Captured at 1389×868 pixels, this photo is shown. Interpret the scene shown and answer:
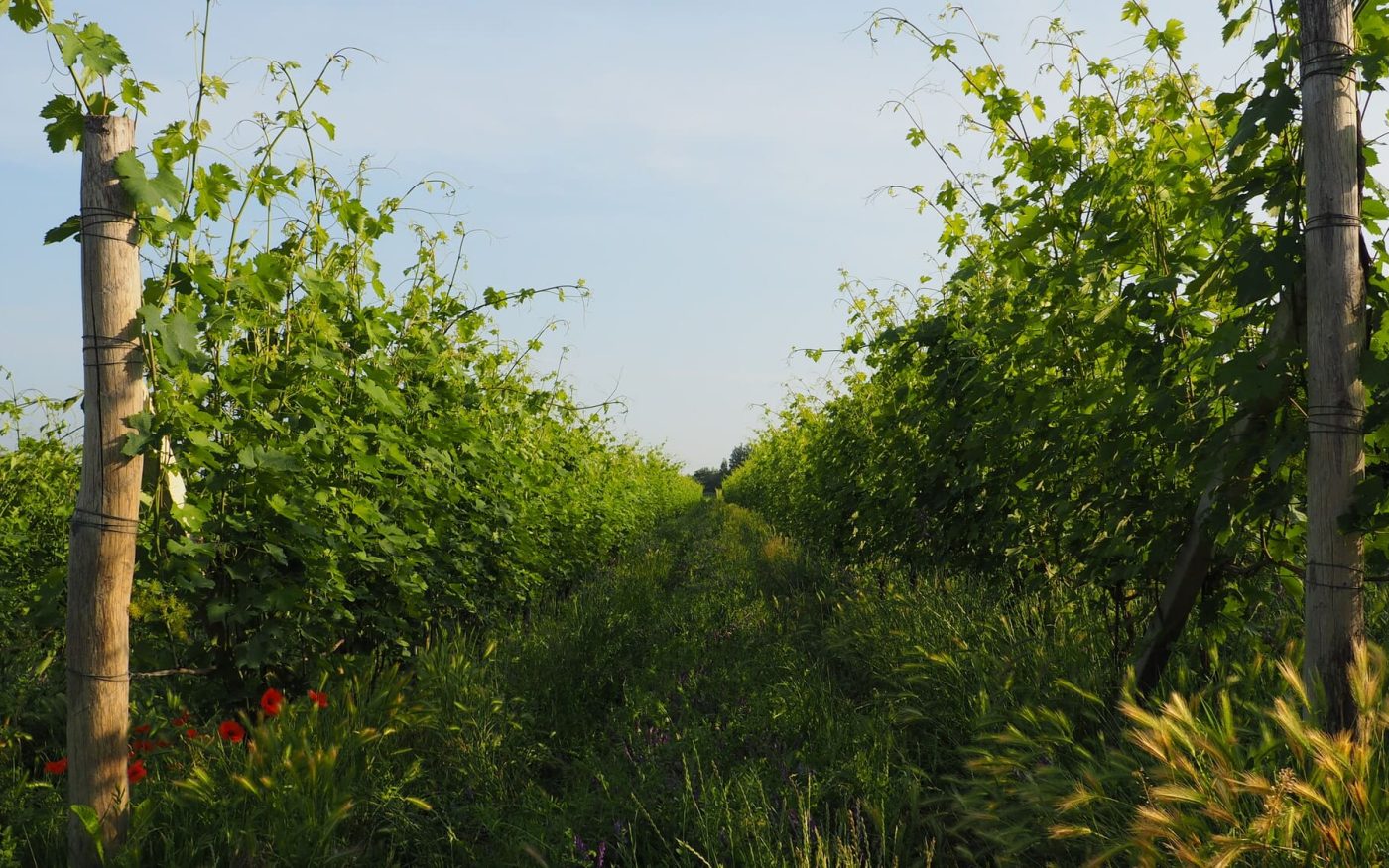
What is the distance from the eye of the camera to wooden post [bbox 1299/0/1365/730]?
8.12 ft

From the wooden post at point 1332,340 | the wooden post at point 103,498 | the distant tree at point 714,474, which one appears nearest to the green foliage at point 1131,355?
the wooden post at point 1332,340

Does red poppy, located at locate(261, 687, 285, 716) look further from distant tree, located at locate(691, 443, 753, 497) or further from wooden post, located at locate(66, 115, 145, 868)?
distant tree, located at locate(691, 443, 753, 497)

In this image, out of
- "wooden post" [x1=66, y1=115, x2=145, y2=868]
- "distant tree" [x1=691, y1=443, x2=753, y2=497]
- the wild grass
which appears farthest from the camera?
"distant tree" [x1=691, y1=443, x2=753, y2=497]

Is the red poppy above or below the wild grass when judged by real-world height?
above

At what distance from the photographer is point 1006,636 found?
487 cm

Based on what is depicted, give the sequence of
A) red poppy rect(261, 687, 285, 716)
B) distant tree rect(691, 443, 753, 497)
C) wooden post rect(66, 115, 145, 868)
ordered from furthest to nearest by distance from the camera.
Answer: distant tree rect(691, 443, 753, 497), red poppy rect(261, 687, 285, 716), wooden post rect(66, 115, 145, 868)

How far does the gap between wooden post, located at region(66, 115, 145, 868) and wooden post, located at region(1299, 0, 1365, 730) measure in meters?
3.83

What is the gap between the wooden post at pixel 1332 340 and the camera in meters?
2.47

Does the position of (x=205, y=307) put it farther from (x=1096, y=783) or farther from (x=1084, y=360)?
(x=1084, y=360)

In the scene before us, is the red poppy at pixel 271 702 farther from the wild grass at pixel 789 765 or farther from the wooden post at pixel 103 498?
the wooden post at pixel 103 498

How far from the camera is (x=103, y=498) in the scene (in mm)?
3039

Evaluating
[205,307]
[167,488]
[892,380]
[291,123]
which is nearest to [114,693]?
[167,488]

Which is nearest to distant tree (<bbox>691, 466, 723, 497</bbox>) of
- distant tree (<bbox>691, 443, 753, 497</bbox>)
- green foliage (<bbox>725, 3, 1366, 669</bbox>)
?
distant tree (<bbox>691, 443, 753, 497</bbox>)

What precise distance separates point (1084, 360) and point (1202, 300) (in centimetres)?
119
